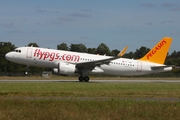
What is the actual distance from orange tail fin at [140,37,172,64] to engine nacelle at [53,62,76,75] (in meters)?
11.8

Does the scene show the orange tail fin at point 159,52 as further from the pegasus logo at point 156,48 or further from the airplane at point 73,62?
the airplane at point 73,62

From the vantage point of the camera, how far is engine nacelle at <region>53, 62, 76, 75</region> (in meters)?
44.0

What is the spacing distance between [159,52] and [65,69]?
1446 cm

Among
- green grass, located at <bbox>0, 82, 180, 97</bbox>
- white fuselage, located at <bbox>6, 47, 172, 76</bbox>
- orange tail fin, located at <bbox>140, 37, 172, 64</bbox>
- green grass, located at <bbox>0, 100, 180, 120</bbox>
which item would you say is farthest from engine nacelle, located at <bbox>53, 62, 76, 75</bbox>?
green grass, located at <bbox>0, 100, 180, 120</bbox>

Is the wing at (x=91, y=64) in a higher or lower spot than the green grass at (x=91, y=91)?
higher

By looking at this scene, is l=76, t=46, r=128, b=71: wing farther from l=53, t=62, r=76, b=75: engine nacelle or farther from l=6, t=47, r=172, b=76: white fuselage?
l=6, t=47, r=172, b=76: white fuselage

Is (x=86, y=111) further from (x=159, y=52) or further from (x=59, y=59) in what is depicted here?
(x=159, y=52)

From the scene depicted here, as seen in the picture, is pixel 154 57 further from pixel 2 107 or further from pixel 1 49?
pixel 1 49

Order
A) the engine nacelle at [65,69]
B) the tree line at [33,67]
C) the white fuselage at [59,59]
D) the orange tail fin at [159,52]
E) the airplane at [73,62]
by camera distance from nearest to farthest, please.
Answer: the engine nacelle at [65,69], the airplane at [73,62], the white fuselage at [59,59], the orange tail fin at [159,52], the tree line at [33,67]

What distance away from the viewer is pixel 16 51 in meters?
46.7

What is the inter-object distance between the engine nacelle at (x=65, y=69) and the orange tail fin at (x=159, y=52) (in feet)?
38.7

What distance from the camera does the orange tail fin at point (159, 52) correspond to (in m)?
52.2

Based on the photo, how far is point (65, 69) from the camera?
44.0 meters

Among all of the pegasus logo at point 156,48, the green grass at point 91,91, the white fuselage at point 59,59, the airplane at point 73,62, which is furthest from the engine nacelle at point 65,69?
the pegasus logo at point 156,48
